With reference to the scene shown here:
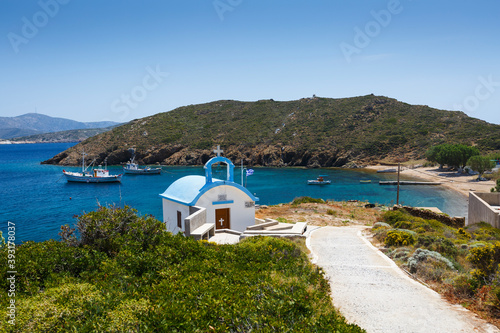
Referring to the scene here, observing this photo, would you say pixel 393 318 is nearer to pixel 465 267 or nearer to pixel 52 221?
pixel 465 267

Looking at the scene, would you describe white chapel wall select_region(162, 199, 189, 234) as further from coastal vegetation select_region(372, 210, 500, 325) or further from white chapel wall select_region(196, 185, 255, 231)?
coastal vegetation select_region(372, 210, 500, 325)

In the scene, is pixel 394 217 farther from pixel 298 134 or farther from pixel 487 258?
pixel 298 134

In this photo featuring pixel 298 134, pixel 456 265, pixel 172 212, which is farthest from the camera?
pixel 298 134

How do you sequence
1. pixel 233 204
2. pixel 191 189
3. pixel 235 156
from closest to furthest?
1. pixel 191 189
2. pixel 233 204
3. pixel 235 156

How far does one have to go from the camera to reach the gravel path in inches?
252

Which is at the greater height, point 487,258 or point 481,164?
point 487,258

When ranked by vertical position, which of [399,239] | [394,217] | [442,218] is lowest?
[442,218]

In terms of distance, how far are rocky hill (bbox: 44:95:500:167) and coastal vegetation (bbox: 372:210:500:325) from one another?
72121 mm

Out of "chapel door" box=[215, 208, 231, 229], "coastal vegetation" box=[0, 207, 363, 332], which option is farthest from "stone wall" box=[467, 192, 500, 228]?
"coastal vegetation" box=[0, 207, 363, 332]

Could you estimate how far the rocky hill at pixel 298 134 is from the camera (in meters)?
84.4

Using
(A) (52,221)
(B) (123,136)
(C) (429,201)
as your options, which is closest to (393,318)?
(A) (52,221)

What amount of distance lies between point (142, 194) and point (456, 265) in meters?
50.9

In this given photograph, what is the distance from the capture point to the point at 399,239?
43.1 feet

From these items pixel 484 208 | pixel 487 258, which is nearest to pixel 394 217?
pixel 484 208
